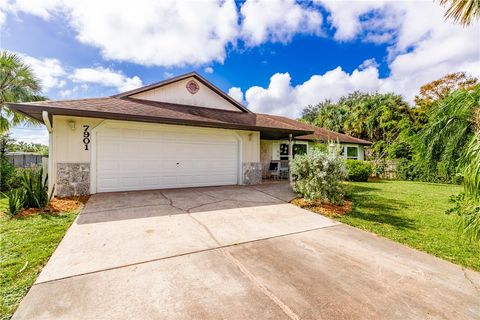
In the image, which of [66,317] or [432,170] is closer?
[66,317]

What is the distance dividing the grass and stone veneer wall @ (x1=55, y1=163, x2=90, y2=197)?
183cm

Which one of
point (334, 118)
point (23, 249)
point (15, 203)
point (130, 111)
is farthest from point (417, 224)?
point (334, 118)

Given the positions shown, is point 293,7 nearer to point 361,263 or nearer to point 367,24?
point 367,24

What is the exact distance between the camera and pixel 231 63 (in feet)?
43.5

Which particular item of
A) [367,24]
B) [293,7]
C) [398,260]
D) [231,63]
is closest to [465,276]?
[398,260]

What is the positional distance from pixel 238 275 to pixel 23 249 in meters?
3.40

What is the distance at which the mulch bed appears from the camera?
17.2ft

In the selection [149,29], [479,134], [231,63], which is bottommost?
[479,134]

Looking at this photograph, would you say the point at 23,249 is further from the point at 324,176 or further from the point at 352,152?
the point at 352,152

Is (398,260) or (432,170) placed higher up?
(432,170)

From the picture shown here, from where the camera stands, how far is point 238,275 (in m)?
2.79

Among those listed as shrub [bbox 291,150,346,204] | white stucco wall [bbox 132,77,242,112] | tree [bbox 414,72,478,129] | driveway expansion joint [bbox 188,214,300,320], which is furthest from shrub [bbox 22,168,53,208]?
tree [bbox 414,72,478,129]

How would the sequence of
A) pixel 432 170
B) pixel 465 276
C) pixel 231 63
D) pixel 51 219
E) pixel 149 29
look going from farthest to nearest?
pixel 231 63 → pixel 149 29 → pixel 432 170 → pixel 51 219 → pixel 465 276

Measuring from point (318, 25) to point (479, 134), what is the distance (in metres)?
10.3
